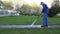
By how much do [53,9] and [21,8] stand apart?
102ft

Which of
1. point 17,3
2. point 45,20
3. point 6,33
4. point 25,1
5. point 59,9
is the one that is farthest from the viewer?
point 17,3

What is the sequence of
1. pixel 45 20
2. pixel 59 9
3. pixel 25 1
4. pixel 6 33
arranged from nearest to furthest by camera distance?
A: pixel 6 33 → pixel 45 20 → pixel 59 9 → pixel 25 1

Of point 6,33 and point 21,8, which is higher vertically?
point 6,33

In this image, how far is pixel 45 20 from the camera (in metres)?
16.1

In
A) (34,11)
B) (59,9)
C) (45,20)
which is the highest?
(45,20)

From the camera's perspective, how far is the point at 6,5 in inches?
3243

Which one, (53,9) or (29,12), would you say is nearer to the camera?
(53,9)

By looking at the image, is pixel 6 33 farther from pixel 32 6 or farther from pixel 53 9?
pixel 32 6

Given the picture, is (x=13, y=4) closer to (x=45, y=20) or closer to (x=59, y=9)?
(x=59, y=9)

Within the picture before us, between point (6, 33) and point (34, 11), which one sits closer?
point (6, 33)

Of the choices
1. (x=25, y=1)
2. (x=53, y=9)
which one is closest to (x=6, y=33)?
(x=53, y=9)

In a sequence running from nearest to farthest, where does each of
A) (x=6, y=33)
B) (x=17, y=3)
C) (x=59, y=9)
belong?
(x=6, y=33) → (x=59, y=9) → (x=17, y=3)

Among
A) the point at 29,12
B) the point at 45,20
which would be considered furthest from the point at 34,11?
the point at 45,20

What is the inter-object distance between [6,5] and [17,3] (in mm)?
3831
